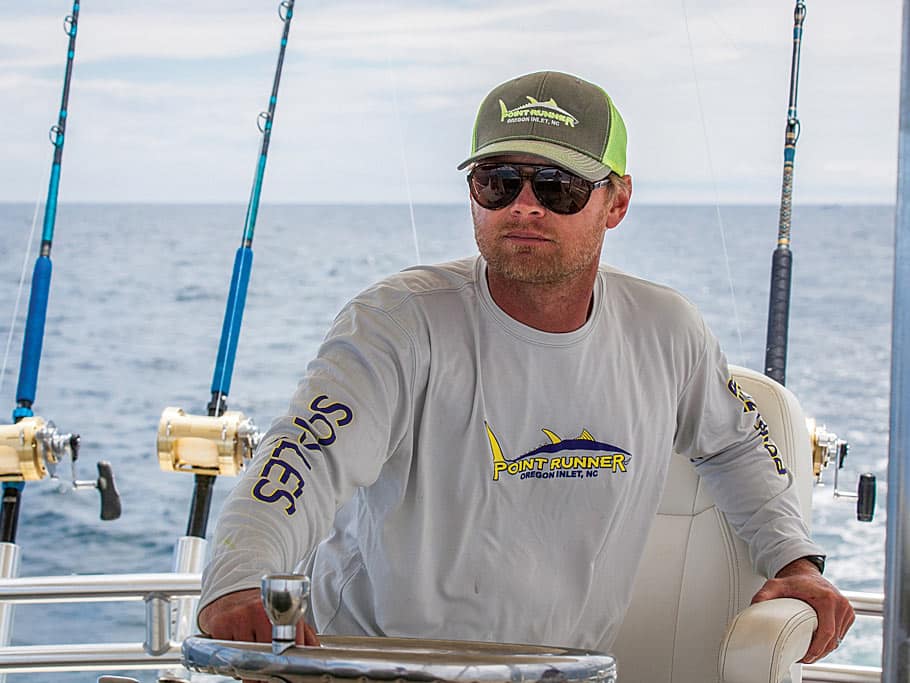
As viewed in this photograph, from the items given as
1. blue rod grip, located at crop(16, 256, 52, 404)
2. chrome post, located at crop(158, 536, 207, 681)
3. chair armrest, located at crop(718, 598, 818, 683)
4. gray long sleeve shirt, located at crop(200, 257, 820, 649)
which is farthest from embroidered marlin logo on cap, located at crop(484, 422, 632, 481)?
blue rod grip, located at crop(16, 256, 52, 404)

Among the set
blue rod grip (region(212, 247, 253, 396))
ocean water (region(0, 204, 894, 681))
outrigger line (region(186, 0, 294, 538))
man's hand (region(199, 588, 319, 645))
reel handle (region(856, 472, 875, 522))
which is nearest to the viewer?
man's hand (region(199, 588, 319, 645))

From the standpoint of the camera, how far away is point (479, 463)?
5.29ft

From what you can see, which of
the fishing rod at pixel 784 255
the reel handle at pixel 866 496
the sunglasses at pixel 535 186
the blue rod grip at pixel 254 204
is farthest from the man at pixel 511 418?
the blue rod grip at pixel 254 204

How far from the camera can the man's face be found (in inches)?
64.5

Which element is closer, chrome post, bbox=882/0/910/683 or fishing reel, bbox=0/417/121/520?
chrome post, bbox=882/0/910/683

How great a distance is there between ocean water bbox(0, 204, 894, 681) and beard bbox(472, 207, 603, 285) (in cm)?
309

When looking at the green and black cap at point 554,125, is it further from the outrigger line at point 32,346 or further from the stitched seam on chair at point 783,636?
the outrigger line at point 32,346

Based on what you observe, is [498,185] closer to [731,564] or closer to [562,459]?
[562,459]

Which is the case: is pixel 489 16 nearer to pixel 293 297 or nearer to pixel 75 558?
pixel 75 558

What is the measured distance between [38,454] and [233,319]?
18.4 inches

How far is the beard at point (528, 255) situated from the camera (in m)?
1.64

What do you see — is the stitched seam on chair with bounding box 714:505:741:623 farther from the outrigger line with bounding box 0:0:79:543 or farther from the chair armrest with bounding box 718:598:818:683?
the outrigger line with bounding box 0:0:79:543

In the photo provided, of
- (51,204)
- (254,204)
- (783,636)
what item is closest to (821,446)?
(783,636)

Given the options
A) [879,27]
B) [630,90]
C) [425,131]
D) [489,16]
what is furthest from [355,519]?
[879,27]
